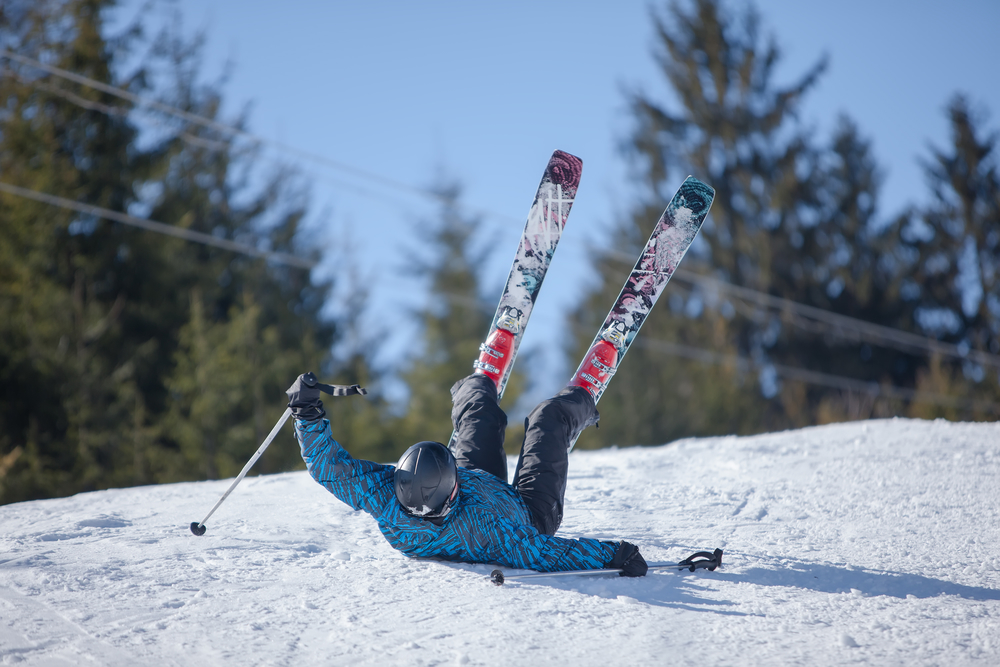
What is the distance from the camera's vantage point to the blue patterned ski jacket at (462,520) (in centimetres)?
269

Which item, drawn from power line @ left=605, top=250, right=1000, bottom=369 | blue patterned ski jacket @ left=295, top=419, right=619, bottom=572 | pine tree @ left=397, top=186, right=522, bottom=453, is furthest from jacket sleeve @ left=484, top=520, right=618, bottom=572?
power line @ left=605, top=250, right=1000, bottom=369

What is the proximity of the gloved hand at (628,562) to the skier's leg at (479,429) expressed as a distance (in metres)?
0.56

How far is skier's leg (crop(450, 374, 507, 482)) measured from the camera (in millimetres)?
A: 3182

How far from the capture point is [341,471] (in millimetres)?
2684

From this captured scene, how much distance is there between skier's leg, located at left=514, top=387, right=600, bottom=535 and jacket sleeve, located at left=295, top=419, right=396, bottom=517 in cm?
58

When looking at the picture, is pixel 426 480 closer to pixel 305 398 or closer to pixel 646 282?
pixel 305 398

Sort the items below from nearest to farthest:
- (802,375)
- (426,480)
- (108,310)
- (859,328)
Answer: (426,480), (108,310), (859,328), (802,375)

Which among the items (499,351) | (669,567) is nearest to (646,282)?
(499,351)

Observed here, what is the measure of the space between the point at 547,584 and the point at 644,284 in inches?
87.8

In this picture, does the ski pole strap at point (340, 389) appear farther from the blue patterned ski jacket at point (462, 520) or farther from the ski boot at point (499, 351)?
the ski boot at point (499, 351)

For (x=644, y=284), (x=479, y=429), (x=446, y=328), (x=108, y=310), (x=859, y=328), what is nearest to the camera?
(x=479, y=429)

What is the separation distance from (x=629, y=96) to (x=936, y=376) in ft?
31.4

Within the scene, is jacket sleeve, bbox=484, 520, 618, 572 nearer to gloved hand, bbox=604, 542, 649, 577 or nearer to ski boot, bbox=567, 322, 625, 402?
gloved hand, bbox=604, 542, 649, 577

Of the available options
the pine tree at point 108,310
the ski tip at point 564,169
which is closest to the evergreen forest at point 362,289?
the pine tree at point 108,310
